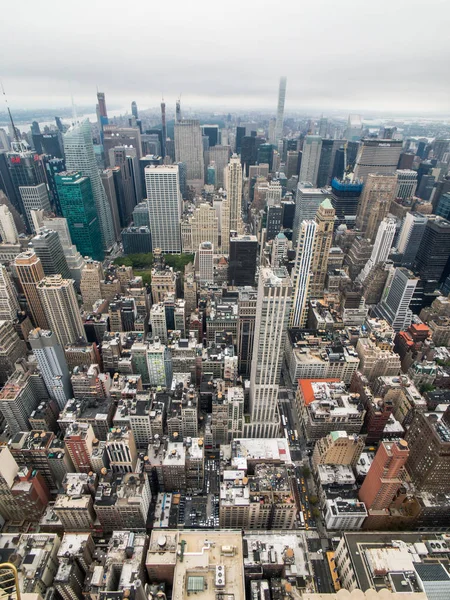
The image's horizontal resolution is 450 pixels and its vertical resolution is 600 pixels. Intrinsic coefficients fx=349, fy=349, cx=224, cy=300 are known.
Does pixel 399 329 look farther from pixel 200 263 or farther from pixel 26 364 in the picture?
pixel 26 364

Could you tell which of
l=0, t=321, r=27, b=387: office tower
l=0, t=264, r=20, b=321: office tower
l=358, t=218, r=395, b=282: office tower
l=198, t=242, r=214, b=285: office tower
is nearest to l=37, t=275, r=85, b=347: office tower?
l=0, t=321, r=27, b=387: office tower

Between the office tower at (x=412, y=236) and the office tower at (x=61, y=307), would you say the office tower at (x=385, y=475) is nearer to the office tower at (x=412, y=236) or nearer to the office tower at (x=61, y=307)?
the office tower at (x=61, y=307)

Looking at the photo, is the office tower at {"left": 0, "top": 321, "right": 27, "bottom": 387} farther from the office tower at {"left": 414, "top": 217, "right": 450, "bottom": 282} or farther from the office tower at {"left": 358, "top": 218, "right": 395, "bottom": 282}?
the office tower at {"left": 414, "top": 217, "right": 450, "bottom": 282}

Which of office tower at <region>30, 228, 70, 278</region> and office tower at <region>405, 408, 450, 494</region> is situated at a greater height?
office tower at <region>30, 228, 70, 278</region>

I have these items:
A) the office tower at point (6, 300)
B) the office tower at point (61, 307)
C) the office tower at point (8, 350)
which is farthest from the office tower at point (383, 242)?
the office tower at point (6, 300)

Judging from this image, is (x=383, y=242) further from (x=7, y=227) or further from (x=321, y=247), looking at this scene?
(x=7, y=227)

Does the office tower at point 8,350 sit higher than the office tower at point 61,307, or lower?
lower

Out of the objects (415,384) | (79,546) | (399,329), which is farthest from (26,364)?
(399,329)
